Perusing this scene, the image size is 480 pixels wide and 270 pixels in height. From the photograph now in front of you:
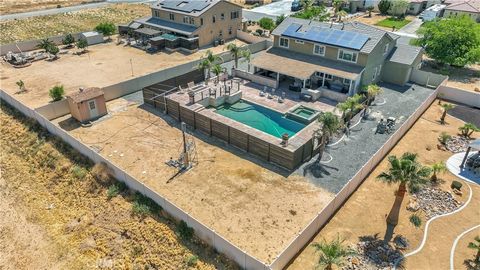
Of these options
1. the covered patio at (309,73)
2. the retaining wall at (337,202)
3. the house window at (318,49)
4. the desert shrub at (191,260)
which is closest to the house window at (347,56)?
the covered patio at (309,73)

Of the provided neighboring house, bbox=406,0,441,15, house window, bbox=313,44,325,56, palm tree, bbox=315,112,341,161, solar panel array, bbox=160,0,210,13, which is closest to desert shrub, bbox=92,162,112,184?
palm tree, bbox=315,112,341,161

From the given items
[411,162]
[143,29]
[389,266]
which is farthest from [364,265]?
[143,29]

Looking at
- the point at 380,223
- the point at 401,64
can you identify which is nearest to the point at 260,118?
the point at 380,223

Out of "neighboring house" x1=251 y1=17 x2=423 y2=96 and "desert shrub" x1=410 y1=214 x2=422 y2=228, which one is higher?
"neighboring house" x1=251 y1=17 x2=423 y2=96

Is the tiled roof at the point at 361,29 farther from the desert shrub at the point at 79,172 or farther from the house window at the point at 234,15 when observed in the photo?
the desert shrub at the point at 79,172

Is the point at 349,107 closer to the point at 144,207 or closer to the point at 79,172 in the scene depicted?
the point at 144,207

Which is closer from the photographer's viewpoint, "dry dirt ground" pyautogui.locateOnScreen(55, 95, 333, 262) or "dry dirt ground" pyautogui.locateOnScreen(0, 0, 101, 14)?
"dry dirt ground" pyautogui.locateOnScreen(55, 95, 333, 262)

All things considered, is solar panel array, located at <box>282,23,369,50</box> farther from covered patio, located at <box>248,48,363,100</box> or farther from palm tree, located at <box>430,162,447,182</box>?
palm tree, located at <box>430,162,447,182</box>
